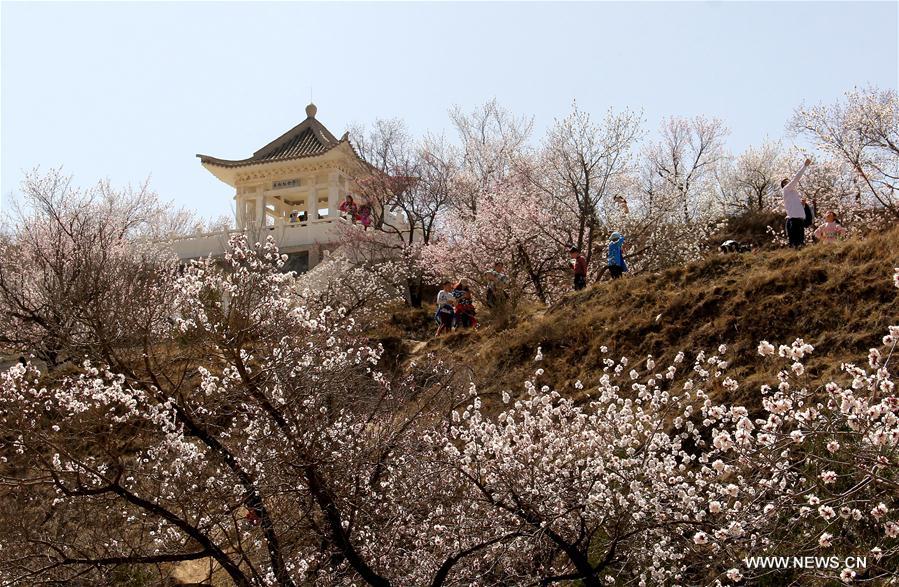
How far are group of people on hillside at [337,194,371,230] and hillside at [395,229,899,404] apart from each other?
1118 centimetres

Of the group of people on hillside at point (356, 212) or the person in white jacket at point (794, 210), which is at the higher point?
the group of people on hillside at point (356, 212)

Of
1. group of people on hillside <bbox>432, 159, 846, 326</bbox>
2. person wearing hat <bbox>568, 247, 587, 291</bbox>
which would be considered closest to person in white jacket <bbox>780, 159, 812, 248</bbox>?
group of people on hillside <bbox>432, 159, 846, 326</bbox>

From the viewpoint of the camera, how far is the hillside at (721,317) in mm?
11086

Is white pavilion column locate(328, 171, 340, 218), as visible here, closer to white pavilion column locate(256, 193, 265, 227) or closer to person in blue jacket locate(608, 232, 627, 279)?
white pavilion column locate(256, 193, 265, 227)

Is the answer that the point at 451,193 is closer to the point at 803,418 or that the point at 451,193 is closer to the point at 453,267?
the point at 453,267

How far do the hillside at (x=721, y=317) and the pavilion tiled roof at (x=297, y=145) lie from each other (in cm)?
1649

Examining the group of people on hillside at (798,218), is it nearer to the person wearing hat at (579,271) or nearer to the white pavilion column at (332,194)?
the person wearing hat at (579,271)

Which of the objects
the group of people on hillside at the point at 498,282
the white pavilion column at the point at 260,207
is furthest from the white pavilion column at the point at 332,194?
the group of people on hillside at the point at 498,282

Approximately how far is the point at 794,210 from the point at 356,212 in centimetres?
1591

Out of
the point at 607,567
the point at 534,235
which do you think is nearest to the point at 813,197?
the point at 534,235

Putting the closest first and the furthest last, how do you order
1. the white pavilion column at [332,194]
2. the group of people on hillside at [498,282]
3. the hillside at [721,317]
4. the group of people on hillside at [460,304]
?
the hillside at [721,317], the group of people on hillside at [498,282], the group of people on hillside at [460,304], the white pavilion column at [332,194]

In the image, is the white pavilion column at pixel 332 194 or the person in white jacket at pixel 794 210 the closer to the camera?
the person in white jacket at pixel 794 210

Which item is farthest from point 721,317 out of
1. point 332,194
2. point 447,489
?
point 332,194

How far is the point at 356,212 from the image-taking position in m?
27.7
